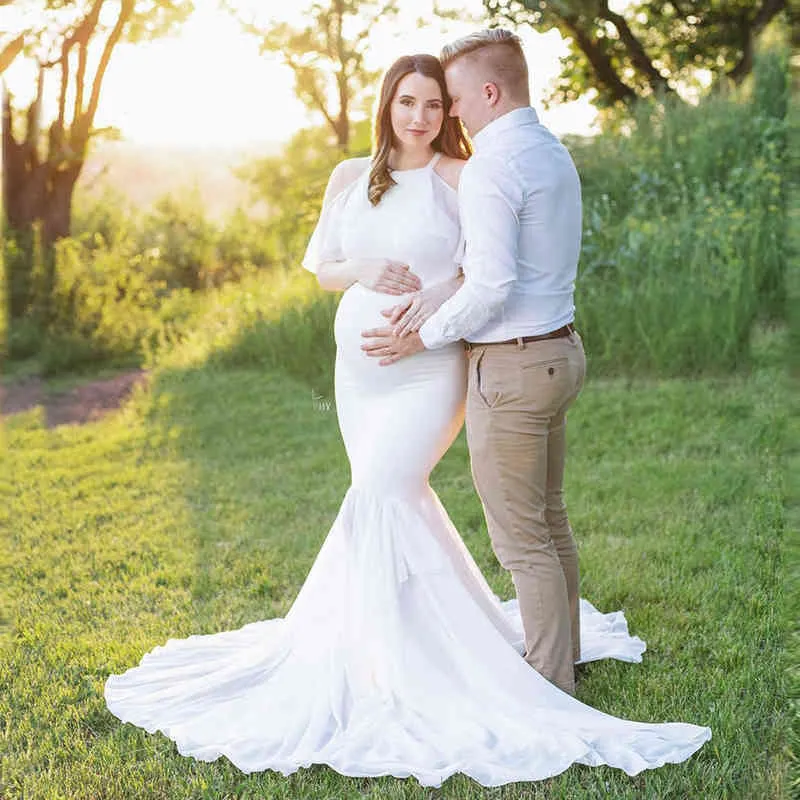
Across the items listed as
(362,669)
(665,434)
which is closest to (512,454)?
(362,669)

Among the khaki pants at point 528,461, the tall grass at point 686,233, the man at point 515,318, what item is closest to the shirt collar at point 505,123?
the man at point 515,318

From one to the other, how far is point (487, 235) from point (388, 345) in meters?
0.56

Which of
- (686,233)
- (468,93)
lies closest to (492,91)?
(468,93)

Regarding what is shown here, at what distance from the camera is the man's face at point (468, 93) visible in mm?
3438

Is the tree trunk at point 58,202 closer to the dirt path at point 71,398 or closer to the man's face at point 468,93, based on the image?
the dirt path at point 71,398

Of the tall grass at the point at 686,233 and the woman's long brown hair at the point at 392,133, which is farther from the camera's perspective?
the tall grass at the point at 686,233

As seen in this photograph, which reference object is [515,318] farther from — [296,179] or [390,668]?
[296,179]

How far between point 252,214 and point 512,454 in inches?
574

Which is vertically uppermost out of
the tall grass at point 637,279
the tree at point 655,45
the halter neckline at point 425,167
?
the tree at point 655,45

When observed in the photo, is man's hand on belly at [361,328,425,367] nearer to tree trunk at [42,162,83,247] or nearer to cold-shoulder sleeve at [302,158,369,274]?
cold-shoulder sleeve at [302,158,369,274]

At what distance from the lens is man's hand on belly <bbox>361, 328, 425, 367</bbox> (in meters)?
3.66

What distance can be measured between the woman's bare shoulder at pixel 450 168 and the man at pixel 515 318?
27 cm

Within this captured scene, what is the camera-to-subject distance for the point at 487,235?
3.31m

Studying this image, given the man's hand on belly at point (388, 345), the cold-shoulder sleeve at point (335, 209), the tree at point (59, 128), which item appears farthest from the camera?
the tree at point (59, 128)
